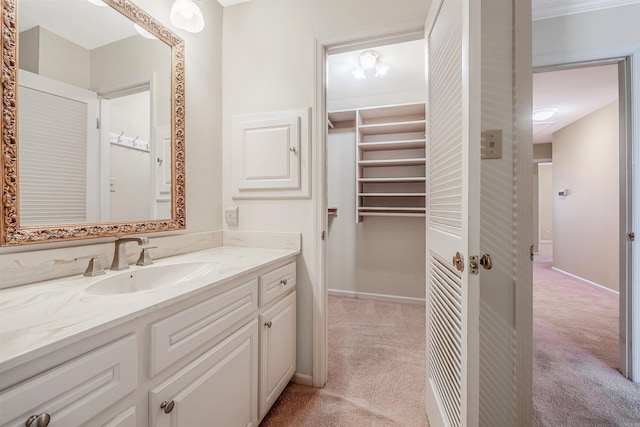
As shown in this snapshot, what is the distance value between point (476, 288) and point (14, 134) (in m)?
1.60

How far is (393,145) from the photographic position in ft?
9.93

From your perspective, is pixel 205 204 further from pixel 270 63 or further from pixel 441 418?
pixel 441 418

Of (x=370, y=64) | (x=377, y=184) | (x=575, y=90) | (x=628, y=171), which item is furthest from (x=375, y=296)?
(x=575, y=90)

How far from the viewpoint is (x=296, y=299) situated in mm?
1730

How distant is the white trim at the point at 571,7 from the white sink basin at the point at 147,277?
2477 mm

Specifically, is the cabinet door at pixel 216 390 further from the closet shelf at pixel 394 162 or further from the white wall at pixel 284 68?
the closet shelf at pixel 394 162

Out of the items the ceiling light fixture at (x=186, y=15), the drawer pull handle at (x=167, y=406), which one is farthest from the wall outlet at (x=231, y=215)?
the drawer pull handle at (x=167, y=406)

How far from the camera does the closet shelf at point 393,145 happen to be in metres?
2.89

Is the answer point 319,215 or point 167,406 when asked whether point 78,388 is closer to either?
point 167,406

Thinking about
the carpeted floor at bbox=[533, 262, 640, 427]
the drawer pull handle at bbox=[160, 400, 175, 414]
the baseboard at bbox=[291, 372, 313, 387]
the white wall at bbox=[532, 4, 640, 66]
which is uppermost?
the white wall at bbox=[532, 4, 640, 66]

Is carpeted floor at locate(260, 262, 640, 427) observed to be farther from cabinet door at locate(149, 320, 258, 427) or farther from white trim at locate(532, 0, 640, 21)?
white trim at locate(532, 0, 640, 21)

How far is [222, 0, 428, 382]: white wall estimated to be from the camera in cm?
164

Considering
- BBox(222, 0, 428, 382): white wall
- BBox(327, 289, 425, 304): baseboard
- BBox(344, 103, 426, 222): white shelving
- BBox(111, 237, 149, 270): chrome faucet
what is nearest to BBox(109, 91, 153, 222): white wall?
BBox(111, 237, 149, 270): chrome faucet

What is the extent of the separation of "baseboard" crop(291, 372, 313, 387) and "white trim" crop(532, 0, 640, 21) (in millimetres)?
2663
